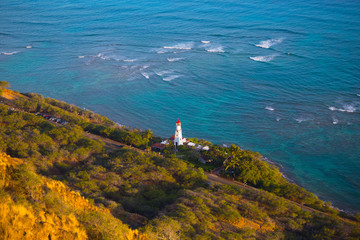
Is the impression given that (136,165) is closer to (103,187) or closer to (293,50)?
(103,187)

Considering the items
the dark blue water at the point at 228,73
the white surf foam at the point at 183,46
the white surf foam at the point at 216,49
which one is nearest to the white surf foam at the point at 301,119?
the dark blue water at the point at 228,73

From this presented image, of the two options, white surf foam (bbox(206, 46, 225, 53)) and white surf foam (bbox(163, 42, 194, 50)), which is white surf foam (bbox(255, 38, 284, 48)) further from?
white surf foam (bbox(163, 42, 194, 50))

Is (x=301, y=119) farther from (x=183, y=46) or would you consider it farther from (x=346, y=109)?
(x=183, y=46)

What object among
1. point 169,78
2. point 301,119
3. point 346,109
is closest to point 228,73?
point 169,78

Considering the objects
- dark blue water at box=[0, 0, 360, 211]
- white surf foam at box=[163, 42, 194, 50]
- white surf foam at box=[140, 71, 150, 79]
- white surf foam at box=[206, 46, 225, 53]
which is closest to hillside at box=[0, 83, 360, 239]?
dark blue water at box=[0, 0, 360, 211]

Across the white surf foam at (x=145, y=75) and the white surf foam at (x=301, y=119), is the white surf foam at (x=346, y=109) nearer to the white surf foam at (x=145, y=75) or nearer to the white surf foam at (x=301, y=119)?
the white surf foam at (x=301, y=119)

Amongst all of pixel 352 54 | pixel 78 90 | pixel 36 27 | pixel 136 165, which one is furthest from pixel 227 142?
pixel 36 27

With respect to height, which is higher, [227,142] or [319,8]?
[319,8]
